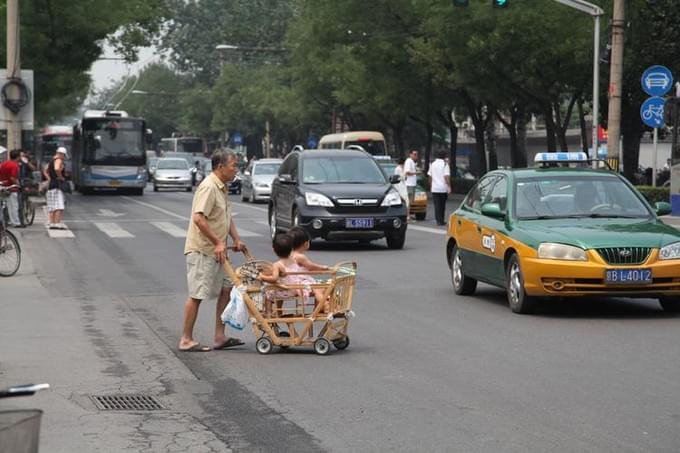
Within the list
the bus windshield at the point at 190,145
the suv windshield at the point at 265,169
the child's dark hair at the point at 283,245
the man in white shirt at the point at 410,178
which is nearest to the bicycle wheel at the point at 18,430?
the child's dark hair at the point at 283,245

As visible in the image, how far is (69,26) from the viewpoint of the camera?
4650cm

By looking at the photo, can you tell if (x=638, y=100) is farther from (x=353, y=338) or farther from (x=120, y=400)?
(x=120, y=400)

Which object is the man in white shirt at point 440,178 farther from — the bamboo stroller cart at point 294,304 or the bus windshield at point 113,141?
the bus windshield at point 113,141

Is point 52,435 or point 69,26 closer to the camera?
point 52,435

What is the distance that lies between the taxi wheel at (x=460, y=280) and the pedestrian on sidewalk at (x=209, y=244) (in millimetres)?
4803

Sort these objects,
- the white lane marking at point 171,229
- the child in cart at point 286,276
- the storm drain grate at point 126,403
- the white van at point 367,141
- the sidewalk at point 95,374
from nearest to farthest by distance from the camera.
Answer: the sidewalk at point 95,374
the storm drain grate at point 126,403
the child in cart at point 286,276
the white lane marking at point 171,229
the white van at point 367,141

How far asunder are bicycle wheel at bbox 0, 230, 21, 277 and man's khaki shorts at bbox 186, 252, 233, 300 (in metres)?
7.70

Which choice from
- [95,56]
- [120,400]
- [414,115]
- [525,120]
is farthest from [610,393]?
[414,115]

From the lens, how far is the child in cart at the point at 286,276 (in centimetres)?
1084

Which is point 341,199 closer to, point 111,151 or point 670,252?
point 670,252

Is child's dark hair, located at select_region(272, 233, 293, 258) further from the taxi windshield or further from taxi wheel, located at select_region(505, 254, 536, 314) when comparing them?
the taxi windshield

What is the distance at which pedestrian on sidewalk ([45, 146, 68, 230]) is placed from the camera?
92.4 ft

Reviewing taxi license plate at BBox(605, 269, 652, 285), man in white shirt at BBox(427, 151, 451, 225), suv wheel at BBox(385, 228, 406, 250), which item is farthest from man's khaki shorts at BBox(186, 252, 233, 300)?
man in white shirt at BBox(427, 151, 451, 225)

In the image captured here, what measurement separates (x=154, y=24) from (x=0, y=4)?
10966 mm
